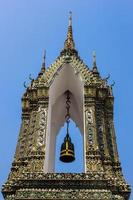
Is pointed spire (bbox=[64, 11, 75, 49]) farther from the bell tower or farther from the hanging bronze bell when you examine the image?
the hanging bronze bell

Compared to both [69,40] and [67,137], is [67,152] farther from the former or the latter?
[69,40]

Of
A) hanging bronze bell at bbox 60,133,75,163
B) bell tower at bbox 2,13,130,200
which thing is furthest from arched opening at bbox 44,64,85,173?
hanging bronze bell at bbox 60,133,75,163

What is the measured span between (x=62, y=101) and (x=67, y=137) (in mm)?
1110

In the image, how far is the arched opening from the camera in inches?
465

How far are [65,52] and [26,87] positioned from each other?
59.0 inches

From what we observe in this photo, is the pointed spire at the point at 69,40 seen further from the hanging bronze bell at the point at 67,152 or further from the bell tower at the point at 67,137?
the hanging bronze bell at the point at 67,152

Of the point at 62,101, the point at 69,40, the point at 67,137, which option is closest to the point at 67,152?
the point at 67,137

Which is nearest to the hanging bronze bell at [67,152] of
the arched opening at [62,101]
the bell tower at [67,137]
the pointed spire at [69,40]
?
the bell tower at [67,137]

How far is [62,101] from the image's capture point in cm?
1248

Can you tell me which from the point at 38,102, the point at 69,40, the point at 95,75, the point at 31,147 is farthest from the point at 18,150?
the point at 69,40

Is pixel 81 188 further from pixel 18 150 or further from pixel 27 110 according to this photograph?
pixel 27 110

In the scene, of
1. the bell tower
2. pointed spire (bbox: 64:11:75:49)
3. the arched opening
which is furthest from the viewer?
pointed spire (bbox: 64:11:75:49)

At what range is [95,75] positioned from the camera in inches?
482

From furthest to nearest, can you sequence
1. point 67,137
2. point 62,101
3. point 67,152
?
point 62,101 < point 67,137 < point 67,152
